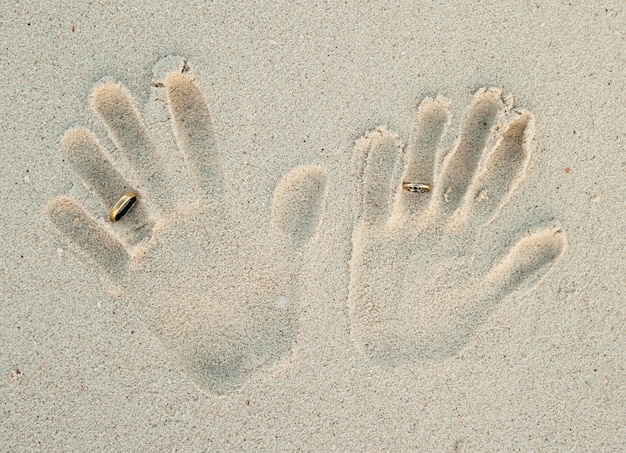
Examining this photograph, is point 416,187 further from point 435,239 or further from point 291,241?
point 291,241

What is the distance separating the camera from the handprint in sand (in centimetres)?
213

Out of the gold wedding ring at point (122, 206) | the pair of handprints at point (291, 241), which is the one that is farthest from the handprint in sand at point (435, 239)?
the gold wedding ring at point (122, 206)

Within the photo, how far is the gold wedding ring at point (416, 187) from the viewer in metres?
2.10

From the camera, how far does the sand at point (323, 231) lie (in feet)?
7.02

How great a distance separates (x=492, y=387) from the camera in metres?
2.16

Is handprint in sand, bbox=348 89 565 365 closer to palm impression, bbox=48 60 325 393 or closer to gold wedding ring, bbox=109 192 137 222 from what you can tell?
palm impression, bbox=48 60 325 393

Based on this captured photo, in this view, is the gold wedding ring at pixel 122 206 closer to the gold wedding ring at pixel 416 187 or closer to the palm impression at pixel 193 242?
the palm impression at pixel 193 242

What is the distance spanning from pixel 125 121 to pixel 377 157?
992mm

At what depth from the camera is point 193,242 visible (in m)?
2.16

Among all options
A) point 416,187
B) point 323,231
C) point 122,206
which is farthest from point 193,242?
point 416,187

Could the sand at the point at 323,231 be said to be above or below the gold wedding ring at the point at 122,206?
below

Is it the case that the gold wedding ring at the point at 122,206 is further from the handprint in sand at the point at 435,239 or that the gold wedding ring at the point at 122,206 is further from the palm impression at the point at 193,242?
the handprint in sand at the point at 435,239

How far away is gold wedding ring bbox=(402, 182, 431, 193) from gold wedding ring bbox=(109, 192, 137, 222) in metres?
1.05

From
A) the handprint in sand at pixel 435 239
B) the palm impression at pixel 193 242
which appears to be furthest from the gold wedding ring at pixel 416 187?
the palm impression at pixel 193 242
